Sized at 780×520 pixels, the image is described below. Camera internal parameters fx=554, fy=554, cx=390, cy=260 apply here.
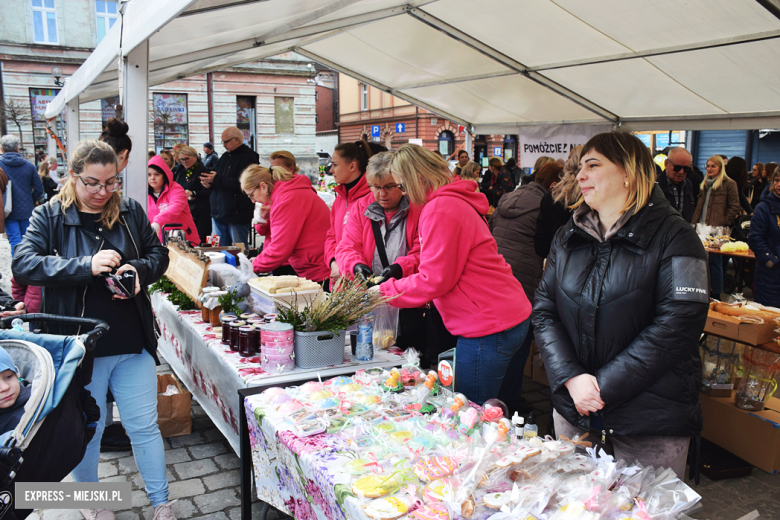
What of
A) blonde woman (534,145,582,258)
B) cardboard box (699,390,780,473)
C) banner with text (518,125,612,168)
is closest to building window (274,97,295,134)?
banner with text (518,125,612,168)

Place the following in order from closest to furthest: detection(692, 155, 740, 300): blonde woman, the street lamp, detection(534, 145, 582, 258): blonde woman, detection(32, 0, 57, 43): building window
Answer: detection(534, 145, 582, 258): blonde woman < detection(692, 155, 740, 300): blonde woman < the street lamp < detection(32, 0, 57, 43): building window

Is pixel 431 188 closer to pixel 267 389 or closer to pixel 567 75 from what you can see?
pixel 267 389

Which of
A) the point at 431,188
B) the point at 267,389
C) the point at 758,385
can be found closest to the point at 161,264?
the point at 267,389

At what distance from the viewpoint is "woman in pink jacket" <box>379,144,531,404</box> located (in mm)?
2430

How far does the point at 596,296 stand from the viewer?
1.88 meters

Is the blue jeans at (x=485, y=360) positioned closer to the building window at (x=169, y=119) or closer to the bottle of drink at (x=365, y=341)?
the bottle of drink at (x=365, y=341)

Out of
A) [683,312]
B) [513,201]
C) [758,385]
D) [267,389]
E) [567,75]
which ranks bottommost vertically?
[758,385]

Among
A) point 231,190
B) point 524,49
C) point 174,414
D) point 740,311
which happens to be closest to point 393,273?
point 174,414

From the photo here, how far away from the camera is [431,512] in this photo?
1412 mm

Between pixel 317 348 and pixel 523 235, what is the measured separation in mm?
2565

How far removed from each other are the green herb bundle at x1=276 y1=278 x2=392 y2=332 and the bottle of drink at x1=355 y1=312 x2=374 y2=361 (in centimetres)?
9

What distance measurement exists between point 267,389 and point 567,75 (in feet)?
15.9

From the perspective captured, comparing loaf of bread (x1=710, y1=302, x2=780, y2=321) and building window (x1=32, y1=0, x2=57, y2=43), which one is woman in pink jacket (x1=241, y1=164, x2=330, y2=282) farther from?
building window (x1=32, y1=0, x2=57, y2=43)

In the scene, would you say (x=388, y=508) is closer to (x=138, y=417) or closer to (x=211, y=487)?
(x=138, y=417)
